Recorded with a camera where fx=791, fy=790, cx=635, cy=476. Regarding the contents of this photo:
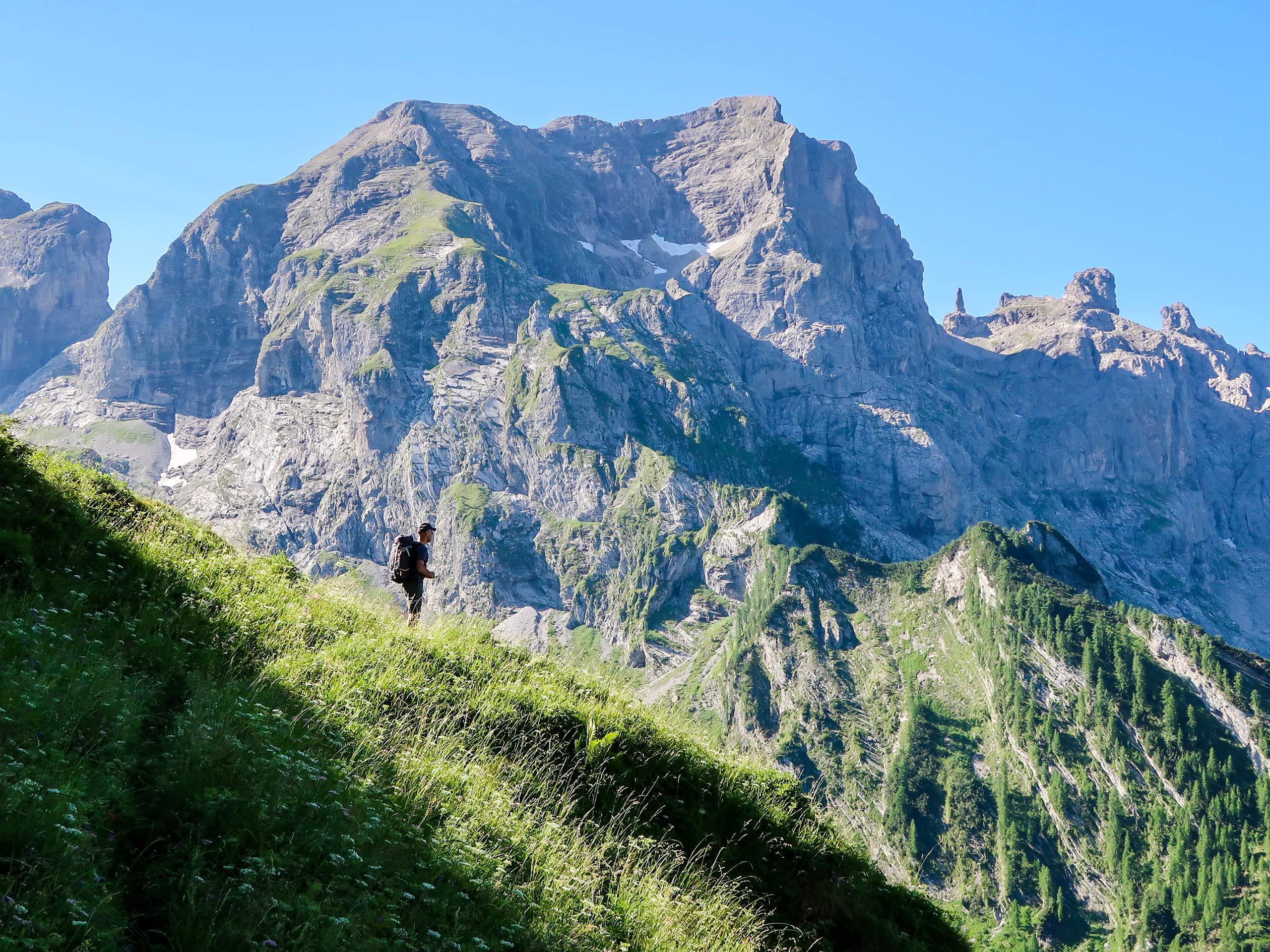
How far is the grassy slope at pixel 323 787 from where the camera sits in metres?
6.34

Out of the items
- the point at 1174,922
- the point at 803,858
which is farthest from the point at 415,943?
the point at 1174,922

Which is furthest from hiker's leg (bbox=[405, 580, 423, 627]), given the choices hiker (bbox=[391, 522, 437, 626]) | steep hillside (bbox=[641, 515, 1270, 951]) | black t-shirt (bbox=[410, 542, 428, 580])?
steep hillside (bbox=[641, 515, 1270, 951])

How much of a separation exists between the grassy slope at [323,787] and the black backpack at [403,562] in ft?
6.73

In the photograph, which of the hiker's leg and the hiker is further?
the hiker

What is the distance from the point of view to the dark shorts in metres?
16.8

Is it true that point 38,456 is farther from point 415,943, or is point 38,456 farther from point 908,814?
point 908,814

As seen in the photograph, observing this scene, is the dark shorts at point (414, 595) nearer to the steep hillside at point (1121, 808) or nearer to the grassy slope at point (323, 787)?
the grassy slope at point (323, 787)

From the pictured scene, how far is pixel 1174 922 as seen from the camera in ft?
506

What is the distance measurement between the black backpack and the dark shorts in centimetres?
10

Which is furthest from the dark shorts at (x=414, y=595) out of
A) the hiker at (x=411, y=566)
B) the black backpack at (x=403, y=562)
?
the black backpack at (x=403, y=562)

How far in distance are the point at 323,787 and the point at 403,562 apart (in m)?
9.79

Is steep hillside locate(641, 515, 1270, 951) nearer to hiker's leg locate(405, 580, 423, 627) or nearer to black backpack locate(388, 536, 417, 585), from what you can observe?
hiker's leg locate(405, 580, 423, 627)

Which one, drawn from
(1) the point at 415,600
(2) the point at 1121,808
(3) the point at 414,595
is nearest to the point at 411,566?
(3) the point at 414,595

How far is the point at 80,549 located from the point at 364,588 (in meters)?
6.90
